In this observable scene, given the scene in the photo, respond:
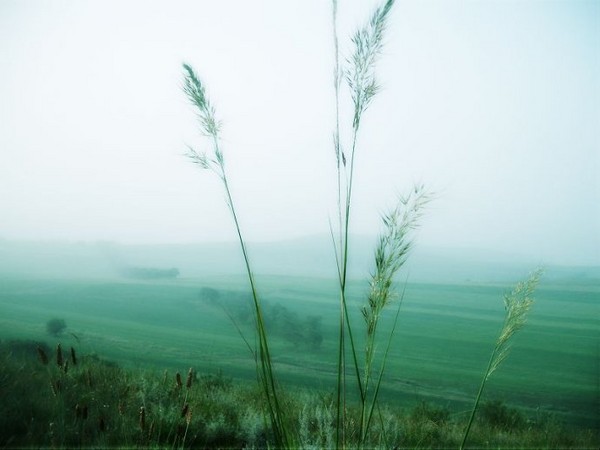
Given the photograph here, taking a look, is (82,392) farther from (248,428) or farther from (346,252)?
(346,252)

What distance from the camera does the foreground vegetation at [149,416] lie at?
2562mm

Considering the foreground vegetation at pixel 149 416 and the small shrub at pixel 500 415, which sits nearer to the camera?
the foreground vegetation at pixel 149 416

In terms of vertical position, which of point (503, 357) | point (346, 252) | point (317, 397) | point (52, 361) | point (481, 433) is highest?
point (346, 252)

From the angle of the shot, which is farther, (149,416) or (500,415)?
(500,415)

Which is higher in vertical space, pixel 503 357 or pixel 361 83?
pixel 361 83

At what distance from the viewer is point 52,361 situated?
465 cm

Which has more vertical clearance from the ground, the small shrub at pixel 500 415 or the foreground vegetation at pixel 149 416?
the foreground vegetation at pixel 149 416

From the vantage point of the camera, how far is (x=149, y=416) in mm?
3598

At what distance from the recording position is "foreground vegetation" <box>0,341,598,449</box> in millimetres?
2562

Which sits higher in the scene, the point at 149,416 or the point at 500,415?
the point at 149,416

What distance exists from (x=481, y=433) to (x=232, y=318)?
180 inches

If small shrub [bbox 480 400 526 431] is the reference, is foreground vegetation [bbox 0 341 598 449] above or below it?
above

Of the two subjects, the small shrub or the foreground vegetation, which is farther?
the small shrub

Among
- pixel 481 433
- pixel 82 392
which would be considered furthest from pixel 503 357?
pixel 481 433
